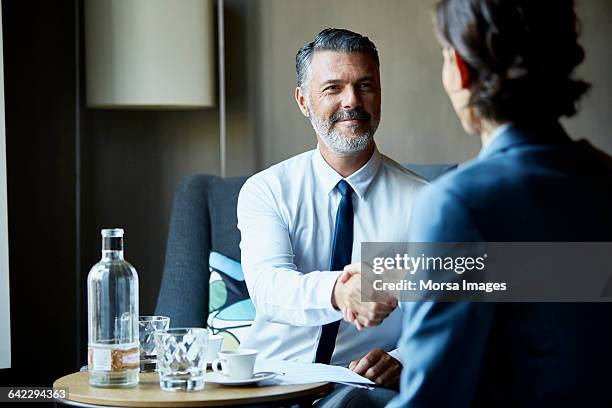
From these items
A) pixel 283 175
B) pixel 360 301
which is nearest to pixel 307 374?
pixel 360 301

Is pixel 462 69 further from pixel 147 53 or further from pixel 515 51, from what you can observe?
pixel 147 53

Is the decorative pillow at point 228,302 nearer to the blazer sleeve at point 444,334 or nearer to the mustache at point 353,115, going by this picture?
the mustache at point 353,115

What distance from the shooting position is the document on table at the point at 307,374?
6.17 feet

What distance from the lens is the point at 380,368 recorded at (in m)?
2.17

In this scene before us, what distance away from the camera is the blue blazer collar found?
116cm

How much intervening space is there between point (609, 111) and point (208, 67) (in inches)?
54.8

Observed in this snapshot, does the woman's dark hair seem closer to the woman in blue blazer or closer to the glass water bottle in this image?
the woman in blue blazer

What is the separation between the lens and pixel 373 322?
193cm

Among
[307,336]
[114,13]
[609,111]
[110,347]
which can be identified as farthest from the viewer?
[114,13]

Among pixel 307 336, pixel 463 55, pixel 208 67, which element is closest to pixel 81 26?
pixel 208 67


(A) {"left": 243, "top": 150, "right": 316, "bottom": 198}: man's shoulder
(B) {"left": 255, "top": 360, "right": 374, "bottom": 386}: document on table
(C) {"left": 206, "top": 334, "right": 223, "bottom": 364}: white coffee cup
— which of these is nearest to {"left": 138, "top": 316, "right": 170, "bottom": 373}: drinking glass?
(C) {"left": 206, "top": 334, "right": 223, "bottom": 364}: white coffee cup

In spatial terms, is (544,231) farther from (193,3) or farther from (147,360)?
(193,3)

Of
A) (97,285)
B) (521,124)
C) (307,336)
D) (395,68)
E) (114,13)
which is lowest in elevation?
(307,336)

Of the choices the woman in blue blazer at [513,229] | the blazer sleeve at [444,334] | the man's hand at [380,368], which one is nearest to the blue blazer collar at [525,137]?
the woman in blue blazer at [513,229]
